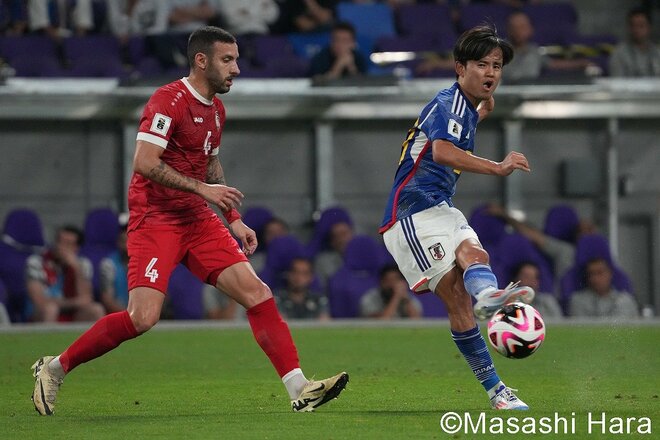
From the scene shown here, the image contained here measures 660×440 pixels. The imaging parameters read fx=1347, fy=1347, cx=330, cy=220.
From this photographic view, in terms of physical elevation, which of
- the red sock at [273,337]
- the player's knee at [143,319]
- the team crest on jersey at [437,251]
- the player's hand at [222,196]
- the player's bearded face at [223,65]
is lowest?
the red sock at [273,337]

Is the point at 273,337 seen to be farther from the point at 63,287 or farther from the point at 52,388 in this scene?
the point at 63,287

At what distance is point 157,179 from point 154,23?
416 inches

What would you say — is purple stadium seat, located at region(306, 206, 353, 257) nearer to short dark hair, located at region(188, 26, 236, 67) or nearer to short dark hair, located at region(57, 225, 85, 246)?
short dark hair, located at region(57, 225, 85, 246)

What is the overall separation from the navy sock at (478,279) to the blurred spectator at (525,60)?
984cm

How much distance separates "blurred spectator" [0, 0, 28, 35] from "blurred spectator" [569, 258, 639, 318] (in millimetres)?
8296

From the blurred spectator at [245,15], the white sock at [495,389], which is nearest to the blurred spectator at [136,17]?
the blurred spectator at [245,15]

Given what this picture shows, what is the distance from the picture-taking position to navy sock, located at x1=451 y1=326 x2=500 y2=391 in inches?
316

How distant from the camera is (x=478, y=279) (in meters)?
7.49

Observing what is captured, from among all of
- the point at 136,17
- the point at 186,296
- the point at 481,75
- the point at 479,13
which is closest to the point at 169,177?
the point at 481,75

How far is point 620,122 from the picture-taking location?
1867cm

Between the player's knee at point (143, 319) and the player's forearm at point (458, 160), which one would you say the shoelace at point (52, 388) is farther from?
the player's forearm at point (458, 160)

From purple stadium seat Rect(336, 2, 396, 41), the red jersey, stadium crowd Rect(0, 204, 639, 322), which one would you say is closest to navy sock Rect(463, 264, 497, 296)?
the red jersey

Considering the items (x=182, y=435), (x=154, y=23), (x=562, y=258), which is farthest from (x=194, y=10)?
(x=182, y=435)

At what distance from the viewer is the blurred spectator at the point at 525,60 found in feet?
57.1
